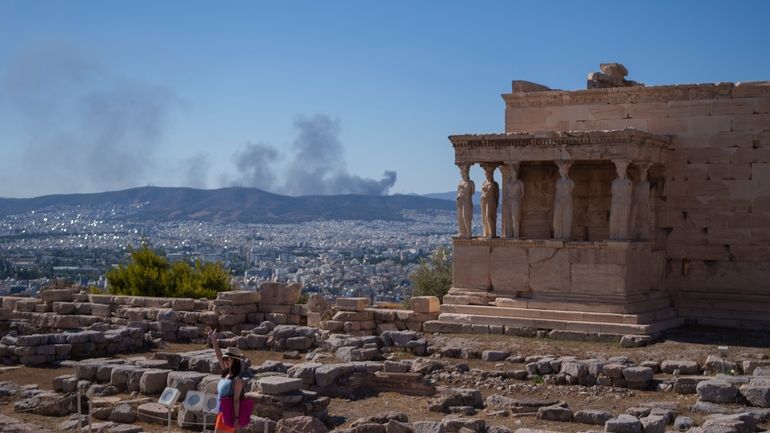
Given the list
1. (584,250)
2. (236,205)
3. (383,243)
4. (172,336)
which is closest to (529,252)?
(584,250)

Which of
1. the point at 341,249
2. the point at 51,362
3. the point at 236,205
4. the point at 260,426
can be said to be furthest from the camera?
the point at 236,205

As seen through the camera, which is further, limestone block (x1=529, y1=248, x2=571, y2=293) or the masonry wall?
the masonry wall

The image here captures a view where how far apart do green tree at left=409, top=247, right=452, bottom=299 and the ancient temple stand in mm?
9213

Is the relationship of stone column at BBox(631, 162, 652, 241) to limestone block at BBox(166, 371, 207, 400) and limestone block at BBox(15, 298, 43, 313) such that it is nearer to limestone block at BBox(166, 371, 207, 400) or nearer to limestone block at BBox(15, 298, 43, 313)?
limestone block at BBox(166, 371, 207, 400)

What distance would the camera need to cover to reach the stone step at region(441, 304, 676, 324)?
1820 cm

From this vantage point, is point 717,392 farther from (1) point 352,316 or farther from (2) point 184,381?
(1) point 352,316

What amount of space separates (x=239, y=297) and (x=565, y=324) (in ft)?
21.7

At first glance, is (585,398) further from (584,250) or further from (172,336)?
(172,336)

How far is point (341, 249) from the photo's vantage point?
3068 inches

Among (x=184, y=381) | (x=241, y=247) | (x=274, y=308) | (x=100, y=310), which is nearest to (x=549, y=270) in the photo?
(x=274, y=308)

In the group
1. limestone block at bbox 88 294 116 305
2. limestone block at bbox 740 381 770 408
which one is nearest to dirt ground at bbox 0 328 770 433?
limestone block at bbox 740 381 770 408

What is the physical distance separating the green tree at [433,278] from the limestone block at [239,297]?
26.5 ft

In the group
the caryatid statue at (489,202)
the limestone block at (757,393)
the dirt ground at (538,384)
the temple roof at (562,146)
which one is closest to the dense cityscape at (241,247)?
the caryatid statue at (489,202)

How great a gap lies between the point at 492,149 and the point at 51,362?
27.3 feet
